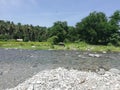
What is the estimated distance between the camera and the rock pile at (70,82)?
66.4ft

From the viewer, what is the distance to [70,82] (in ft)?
68.7

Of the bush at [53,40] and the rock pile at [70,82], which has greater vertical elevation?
the bush at [53,40]

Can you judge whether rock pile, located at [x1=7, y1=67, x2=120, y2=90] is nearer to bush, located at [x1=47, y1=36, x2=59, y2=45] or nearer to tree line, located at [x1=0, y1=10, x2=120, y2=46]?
tree line, located at [x1=0, y1=10, x2=120, y2=46]

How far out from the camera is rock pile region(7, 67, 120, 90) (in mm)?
20250

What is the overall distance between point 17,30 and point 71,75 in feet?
552

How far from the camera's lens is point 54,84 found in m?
20.6

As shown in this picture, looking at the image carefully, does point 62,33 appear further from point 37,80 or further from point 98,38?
point 37,80

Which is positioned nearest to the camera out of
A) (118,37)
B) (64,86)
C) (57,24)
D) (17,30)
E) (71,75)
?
(64,86)

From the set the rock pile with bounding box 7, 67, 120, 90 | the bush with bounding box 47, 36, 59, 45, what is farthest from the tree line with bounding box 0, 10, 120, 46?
the rock pile with bounding box 7, 67, 120, 90

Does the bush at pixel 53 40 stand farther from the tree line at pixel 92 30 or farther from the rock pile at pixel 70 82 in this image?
the rock pile at pixel 70 82

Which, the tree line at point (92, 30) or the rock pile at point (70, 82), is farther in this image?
the tree line at point (92, 30)

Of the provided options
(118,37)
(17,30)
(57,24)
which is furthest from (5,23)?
(118,37)

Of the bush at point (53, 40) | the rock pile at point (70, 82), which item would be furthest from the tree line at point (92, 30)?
the rock pile at point (70, 82)

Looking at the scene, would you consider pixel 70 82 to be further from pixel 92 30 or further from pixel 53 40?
pixel 53 40
